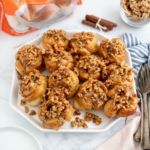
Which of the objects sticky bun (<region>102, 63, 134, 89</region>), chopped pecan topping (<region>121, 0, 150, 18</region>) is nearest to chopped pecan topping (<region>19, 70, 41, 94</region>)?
sticky bun (<region>102, 63, 134, 89</region>)

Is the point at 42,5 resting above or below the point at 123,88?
above

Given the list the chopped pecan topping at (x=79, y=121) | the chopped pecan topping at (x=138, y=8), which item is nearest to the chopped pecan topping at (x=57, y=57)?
the chopped pecan topping at (x=79, y=121)

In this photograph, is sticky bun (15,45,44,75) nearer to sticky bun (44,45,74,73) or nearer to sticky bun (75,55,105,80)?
sticky bun (44,45,74,73)

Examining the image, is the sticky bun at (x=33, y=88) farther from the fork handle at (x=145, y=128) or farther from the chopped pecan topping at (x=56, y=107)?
the fork handle at (x=145, y=128)

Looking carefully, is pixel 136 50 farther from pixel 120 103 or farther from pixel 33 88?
pixel 33 88

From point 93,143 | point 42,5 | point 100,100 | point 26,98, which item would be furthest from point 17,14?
point 93,143

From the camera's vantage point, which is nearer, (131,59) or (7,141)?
(7,141)

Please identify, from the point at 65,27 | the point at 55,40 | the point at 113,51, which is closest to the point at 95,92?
the point at 113,51

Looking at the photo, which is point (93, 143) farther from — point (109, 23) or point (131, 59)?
point (109, 23)
